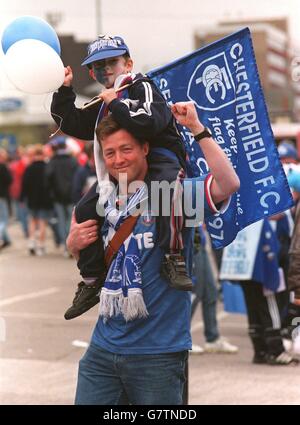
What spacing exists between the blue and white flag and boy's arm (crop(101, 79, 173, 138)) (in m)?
0.42

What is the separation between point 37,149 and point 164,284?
51.6 feet

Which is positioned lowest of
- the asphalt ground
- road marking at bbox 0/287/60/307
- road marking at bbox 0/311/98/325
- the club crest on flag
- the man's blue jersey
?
the asphalt ground

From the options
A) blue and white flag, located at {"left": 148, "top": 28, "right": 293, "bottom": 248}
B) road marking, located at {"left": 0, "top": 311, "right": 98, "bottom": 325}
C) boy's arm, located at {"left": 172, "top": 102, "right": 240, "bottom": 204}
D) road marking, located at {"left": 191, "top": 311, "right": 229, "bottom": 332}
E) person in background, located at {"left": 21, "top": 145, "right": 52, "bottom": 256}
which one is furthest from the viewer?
person in background, located at {"left": 21, "top": 145, "right": 52, "bottom": 256}

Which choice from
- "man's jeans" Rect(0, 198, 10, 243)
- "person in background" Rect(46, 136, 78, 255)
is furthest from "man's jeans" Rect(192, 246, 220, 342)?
"man's jeans" Rect(0, 198, 10, 243)

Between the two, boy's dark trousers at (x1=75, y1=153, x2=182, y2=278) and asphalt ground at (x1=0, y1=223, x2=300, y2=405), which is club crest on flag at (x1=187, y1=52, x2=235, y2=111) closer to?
boy's dark trousers at (x1=75, y1=153, x2=182, y2=278)

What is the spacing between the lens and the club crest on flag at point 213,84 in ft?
14.1

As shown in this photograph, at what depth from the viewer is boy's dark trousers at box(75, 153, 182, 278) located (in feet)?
12.5

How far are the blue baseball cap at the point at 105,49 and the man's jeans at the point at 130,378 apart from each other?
3.90ft

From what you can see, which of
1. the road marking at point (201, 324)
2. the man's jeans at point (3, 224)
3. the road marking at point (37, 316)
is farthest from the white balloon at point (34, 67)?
the man's jeans at point (3, 224)

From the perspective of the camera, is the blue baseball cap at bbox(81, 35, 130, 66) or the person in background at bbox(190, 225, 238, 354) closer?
the blue baseball cap at bbox(81, 35, 130, 66)

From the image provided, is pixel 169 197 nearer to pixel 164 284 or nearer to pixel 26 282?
pixel 164 284

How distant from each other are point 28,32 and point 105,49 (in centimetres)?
34

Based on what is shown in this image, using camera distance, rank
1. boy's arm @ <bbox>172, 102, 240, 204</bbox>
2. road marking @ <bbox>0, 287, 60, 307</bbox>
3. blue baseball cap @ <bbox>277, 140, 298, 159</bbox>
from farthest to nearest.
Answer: road marking @ <bbox>0, 287, 60, 307</bbox>, blue baseball cap @ <bbox>277, 140, 298, 159</bbox>, boy's arm @ <bbox>172, 102, 240, 204</bbox>

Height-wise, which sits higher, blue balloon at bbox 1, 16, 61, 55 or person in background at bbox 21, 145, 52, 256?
blue balloon at bbox 1, 16, 61, 55
